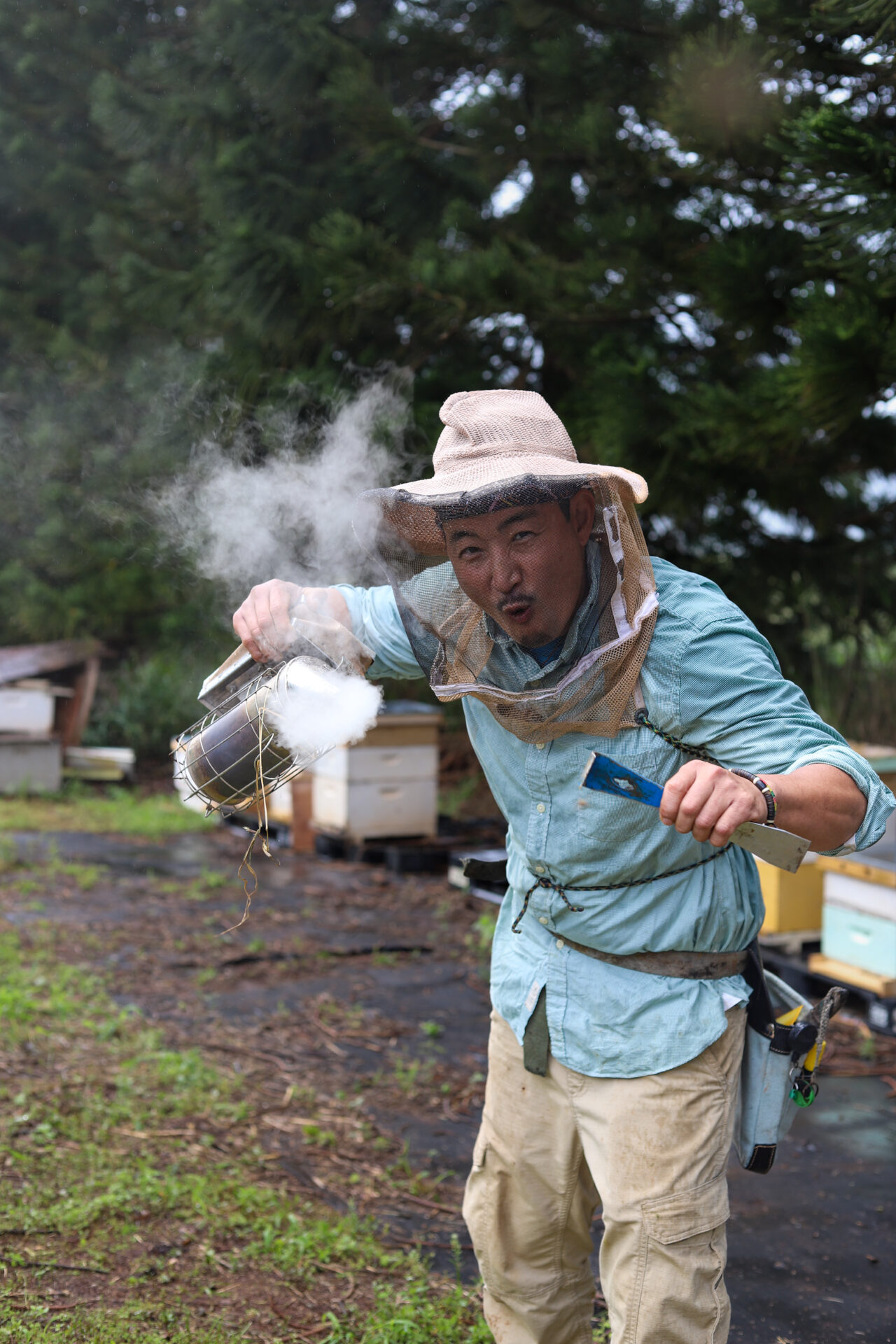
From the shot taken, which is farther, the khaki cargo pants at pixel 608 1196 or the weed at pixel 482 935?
the weed at pixel 482 935

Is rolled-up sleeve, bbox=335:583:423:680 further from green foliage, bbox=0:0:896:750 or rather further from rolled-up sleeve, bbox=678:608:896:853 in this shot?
green foliage, bbox=0:0:896:750

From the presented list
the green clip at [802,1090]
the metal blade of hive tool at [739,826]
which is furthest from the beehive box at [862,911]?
the metal blade of hive tool at [739,826]

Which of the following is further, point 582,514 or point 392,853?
point 392,853

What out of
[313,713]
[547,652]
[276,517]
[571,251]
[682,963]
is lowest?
[682,963]

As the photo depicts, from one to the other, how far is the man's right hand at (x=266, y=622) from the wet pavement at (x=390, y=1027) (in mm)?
1545

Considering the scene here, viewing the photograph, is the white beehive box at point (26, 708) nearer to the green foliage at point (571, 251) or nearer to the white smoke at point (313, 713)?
the green foliage at point (571, 251)

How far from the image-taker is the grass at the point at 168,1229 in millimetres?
2254

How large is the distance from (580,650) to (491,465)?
0.98ft

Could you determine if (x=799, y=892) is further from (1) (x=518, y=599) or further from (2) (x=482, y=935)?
(1) (x=518, y=599)

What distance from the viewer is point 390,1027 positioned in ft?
13.1

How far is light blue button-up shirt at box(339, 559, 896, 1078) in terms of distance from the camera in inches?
61.0

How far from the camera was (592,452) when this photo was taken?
16.7ft

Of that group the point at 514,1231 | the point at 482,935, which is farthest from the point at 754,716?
the point at 482,935

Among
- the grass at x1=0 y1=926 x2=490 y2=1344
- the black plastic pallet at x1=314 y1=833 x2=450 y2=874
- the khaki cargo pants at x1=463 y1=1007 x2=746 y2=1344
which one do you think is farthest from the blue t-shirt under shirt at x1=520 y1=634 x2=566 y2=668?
the black plastic pallet at x1=314 y1=833 x2=450 y2=874
